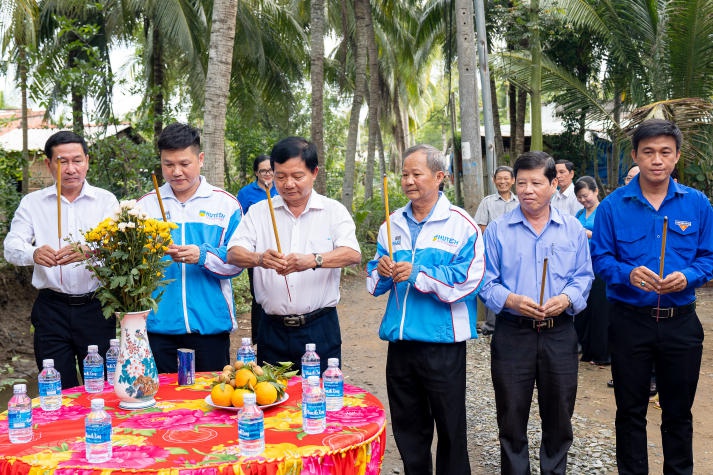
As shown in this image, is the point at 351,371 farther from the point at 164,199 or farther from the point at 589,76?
the point at 589,76

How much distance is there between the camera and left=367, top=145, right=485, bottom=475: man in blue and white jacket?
345 centimetres

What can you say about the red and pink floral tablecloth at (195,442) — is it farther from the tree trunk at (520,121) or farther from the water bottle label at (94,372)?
the tree trunk at (520,121)

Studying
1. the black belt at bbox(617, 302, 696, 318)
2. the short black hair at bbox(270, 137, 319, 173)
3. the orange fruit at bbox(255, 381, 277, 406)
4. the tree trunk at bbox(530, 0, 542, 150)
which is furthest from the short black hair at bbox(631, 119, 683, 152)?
the tree trunk at bbox(530, 0, 542, 150)

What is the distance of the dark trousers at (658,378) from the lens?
3514mm

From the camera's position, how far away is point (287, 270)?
10.8ft

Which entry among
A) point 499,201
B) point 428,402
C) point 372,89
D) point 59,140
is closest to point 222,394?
point 428,402

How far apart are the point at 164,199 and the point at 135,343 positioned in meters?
1.16

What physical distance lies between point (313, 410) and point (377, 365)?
196 inches

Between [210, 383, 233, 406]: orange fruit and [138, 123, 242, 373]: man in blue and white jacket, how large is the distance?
2.72ft

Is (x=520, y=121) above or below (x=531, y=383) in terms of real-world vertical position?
above

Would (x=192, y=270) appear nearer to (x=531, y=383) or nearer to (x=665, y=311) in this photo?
(x=531, y=383)

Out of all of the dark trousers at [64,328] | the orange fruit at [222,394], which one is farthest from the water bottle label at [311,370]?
the dark trousers at [64,328]

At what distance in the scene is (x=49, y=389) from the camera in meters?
2.93

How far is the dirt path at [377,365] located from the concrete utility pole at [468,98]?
237cm
